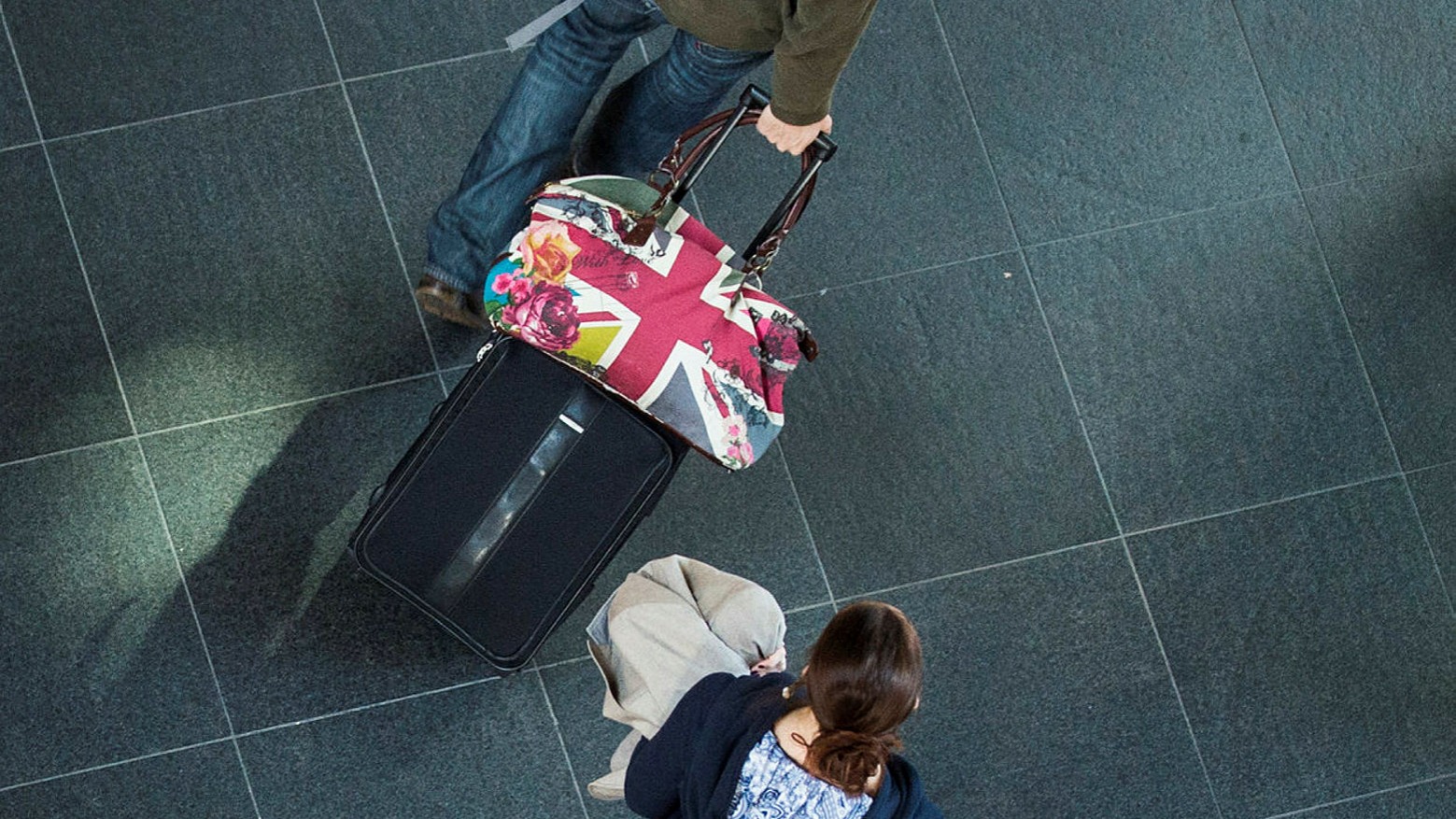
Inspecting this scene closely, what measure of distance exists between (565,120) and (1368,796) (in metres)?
2.15

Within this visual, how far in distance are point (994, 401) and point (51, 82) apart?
202 centimetres

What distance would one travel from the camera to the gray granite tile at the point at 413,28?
8.70 feet

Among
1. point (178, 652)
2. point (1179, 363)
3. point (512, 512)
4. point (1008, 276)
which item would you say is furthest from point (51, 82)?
point (1179, 363)

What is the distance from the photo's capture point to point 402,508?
2.10 m

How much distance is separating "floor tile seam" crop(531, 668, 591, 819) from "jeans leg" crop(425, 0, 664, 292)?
0.77m

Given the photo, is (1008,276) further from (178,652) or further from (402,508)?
(178,652)

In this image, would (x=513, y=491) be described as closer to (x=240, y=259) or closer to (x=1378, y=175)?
(x=240, y=259)

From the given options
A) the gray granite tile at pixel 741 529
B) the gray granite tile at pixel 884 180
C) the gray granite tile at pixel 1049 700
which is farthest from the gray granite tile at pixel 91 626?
the gray granite tile at pixel 1049 700

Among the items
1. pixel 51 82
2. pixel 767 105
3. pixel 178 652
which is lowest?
pixel 178 652

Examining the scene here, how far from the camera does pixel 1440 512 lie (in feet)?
9.28

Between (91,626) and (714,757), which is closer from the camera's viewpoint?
(714,757)

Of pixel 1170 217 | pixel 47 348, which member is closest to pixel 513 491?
pixel 47 348

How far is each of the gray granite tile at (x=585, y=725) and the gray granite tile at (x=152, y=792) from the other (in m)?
0.60

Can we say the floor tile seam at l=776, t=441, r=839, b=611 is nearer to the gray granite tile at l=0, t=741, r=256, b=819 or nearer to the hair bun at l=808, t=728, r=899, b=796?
the hair bun at l=808, t=728, r=899, b=796
